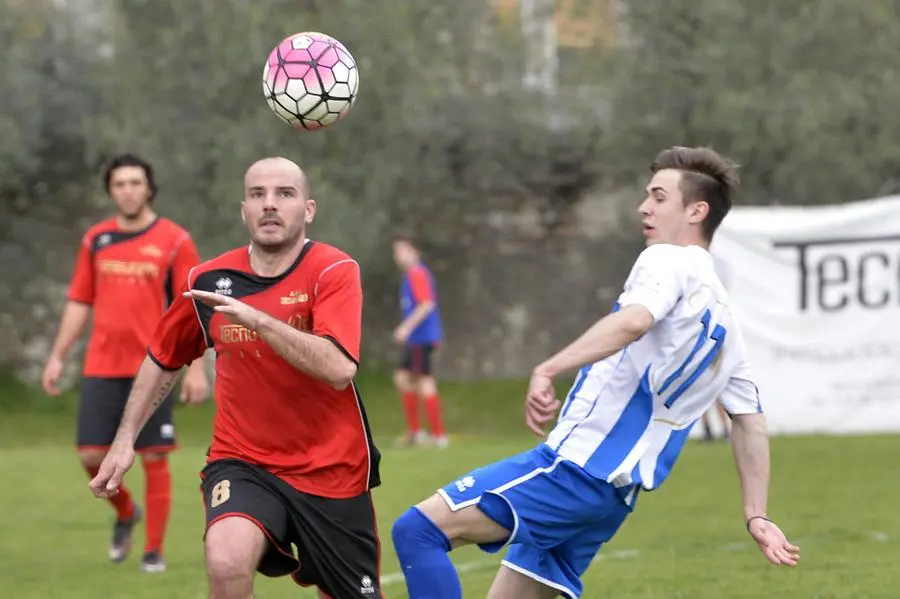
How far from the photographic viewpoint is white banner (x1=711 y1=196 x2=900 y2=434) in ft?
53.0

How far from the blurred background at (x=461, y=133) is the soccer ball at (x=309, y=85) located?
11.1m

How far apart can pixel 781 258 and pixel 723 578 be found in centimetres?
897

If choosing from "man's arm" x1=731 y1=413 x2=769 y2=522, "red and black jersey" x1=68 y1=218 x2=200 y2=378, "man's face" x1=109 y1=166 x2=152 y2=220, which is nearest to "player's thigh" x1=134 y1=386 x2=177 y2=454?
"red and black jersey" x1=68 y1=218 x2=200 y2=378

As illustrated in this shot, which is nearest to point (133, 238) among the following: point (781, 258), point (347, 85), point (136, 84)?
point (347, 85)

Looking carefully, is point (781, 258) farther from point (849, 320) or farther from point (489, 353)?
point (489, 353)

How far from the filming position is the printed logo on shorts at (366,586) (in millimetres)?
5377

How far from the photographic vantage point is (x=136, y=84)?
1916 centimetres

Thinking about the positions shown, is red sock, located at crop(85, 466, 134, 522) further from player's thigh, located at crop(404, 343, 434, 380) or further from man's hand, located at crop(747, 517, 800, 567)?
player's thigh, located at crop(404, 343, 434, 380)

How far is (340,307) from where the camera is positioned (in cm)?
520

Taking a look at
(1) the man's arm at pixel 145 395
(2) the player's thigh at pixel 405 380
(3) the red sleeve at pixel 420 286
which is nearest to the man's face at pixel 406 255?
(3) the red sleeve at pixel 420 286

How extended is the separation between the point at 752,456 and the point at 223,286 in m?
1.96

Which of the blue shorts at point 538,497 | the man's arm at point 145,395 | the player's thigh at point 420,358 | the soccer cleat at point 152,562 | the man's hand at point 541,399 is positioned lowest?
the player's thigh at point 420,358

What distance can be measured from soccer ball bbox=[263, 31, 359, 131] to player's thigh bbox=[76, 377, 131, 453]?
297cm

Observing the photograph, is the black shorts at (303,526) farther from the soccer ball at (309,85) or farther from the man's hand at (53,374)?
the man's hand at (53,374)
